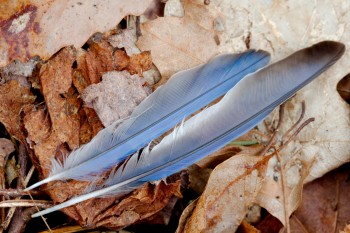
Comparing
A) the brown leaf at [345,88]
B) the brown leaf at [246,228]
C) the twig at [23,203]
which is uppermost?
the brown leaf at [345,88]

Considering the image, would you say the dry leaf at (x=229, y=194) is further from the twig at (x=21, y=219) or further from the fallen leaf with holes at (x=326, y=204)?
the twig at (x=21, y=219)

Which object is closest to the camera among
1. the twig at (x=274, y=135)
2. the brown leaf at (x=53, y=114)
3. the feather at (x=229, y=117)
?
the feather at (x=229, y=117)

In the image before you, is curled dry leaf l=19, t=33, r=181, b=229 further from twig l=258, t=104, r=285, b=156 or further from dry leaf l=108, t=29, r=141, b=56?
twig l=258, t=104, r=285, b=156

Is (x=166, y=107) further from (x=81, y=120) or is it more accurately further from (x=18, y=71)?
(x=18, y=71)

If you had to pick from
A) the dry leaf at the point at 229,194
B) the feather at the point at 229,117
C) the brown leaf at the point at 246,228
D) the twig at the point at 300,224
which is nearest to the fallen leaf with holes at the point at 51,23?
the feather at the point at 229,117

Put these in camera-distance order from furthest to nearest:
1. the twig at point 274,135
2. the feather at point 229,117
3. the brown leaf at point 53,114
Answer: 1. the twig at point 274,135
2. the brown leaf at point 53,114
3. the feather at point 229,117

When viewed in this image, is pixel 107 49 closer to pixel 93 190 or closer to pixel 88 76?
pixel 88 76

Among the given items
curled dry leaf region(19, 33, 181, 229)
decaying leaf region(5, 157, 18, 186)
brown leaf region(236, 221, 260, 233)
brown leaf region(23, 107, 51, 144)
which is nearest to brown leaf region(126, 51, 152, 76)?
curled dry leaf region(19, 33, 181, 229)

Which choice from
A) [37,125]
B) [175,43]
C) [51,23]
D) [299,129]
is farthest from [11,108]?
[299,129]
